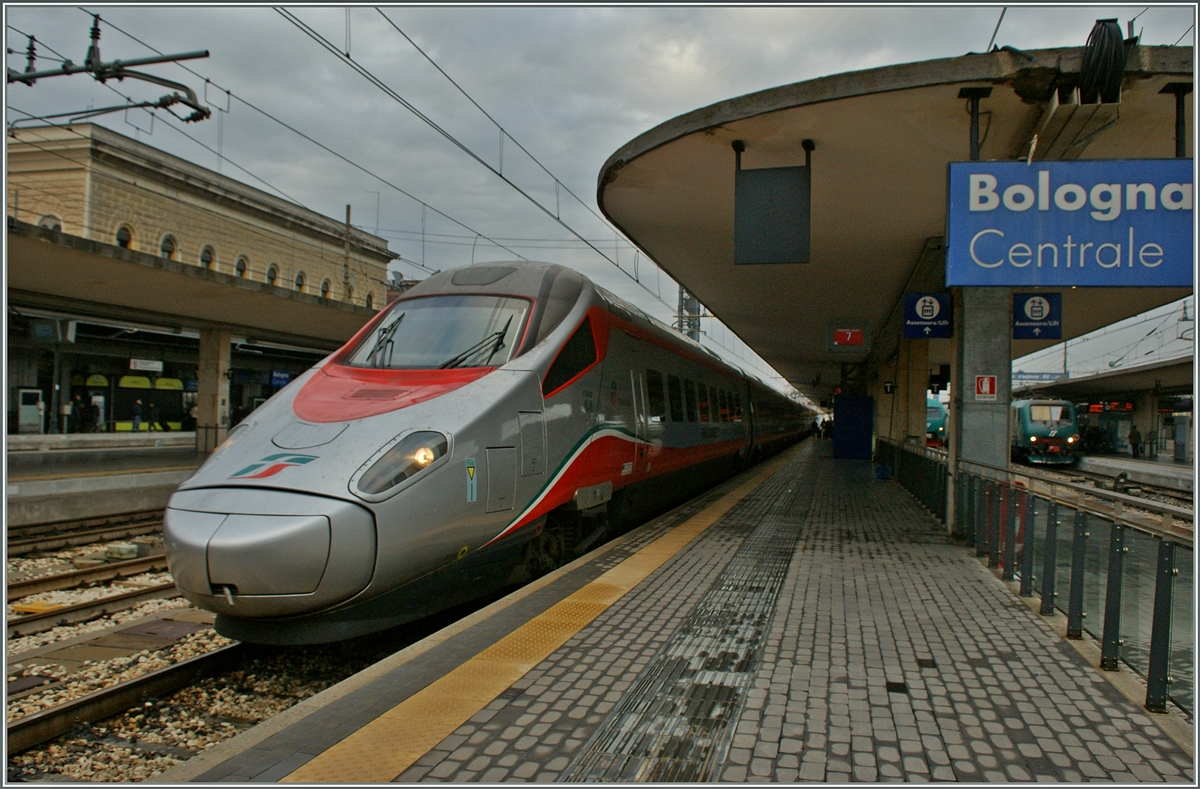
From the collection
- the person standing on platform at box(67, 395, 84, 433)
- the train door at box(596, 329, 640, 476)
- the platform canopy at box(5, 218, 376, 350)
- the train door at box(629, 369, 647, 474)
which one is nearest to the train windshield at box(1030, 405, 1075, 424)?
the platform canopy at box(5, 218, 376, 350)

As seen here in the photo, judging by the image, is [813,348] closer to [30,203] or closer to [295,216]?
[295,216]

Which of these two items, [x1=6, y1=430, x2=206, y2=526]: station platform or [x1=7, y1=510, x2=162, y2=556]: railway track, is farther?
[x1=6, y1=430, x2=206, y2=526]: station platform

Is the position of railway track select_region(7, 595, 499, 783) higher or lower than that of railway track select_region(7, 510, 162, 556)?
higher

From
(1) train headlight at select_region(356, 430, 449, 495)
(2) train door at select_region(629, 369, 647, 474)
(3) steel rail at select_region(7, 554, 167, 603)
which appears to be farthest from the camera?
(2) train door at select_region(629, 369, 647, 474)

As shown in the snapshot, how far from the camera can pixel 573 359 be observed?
7.41m

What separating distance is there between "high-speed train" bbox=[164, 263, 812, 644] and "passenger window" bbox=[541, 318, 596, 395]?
0.02 metres

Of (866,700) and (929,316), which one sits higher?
(929,316)

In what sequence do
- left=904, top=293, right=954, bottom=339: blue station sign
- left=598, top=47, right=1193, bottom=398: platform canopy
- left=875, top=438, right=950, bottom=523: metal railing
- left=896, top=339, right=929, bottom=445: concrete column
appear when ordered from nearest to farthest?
left=598, top=47, right=1193, bottom=398: platform canopy, left=904, top=293, right=954, bottom=339: blue station sign, left=875, top=438, right=950, bottom=523: metal railing, left=896, top=339, right=929, bottom=445: concrete column

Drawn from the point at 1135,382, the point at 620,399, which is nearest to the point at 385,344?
the point at 620,399

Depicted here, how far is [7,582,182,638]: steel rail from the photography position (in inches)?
275

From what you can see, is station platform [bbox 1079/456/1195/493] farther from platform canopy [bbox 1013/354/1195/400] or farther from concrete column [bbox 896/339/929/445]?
concrete column [bbox 896/339/929/445]

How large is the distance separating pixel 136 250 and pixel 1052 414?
3146 centimetres

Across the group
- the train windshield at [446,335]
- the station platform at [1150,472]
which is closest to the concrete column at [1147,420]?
the station platform at [1150,472]

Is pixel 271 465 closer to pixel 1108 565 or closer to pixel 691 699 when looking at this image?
pixel 691 699
